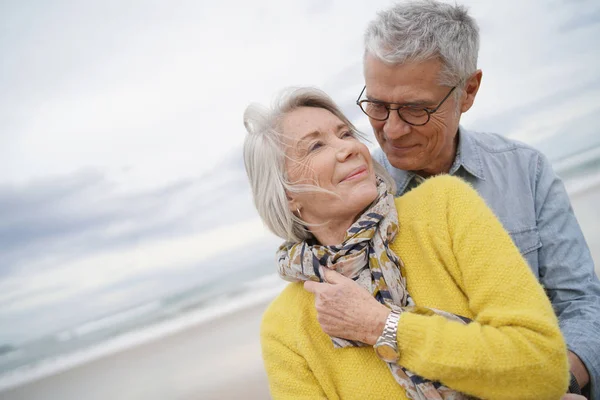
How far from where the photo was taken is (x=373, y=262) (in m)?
1.66

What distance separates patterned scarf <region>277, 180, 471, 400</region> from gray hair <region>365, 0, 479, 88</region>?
0.59 meters

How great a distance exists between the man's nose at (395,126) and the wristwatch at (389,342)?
0.90 meters

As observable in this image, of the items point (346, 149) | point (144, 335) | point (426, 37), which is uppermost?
point (426, 37)

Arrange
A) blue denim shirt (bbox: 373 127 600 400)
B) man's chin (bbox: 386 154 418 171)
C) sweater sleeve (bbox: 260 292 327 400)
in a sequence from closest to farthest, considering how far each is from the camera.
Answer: sweater sleeve (bbox: 260 292 327 400) < blue denim shirt (bbox: 373 127 600 400) < man's chin (bbox: 386 154 418 171)

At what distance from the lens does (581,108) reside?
10656 mm

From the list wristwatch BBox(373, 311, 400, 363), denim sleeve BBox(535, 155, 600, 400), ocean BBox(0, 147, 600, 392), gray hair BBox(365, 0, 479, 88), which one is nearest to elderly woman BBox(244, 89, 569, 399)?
wristwatch BBox(373, 311, 400, 363)

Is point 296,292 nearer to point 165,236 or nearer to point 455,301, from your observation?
point 455,301

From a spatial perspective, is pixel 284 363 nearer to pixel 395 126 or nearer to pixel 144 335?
pixel 395 126

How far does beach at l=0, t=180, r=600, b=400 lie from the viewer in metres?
3.86

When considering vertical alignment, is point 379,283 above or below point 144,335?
above

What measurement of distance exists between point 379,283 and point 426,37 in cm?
101

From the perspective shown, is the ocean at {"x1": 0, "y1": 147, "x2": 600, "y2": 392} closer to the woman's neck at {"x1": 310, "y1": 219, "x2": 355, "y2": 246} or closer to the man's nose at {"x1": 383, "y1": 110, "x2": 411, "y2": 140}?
the man's nose at {"x1": 383, "y1": 110, "x2": 411, "y2": 140}

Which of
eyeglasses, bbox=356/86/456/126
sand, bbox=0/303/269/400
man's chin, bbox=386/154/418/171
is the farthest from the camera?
sand, bbox=0/303/269/400

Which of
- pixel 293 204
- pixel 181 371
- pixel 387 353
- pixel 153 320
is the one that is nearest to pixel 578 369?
pixel 387 353
